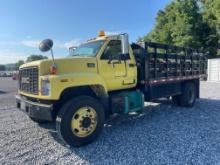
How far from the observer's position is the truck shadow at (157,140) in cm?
423

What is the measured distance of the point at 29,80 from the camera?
5266 mm

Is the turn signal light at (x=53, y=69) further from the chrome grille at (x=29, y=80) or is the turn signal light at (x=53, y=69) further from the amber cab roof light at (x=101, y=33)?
the amber cab roof light at (x=101, y=33)

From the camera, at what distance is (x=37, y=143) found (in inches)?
201

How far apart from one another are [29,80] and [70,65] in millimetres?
1019

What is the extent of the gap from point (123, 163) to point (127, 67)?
→ 9.41ft

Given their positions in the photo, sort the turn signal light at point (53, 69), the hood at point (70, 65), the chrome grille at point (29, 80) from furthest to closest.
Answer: the chrome grille at point (29, 80), the hood at point (70, 65), the turn signal light at point (53, 69)

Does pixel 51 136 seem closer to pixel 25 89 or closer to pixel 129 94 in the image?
pixel 25 89

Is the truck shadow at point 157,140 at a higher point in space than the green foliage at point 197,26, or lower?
lower

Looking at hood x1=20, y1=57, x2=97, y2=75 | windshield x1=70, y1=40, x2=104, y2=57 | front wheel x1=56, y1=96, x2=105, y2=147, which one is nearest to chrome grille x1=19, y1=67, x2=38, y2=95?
hood x1=20, y1=57, x2=97, y2=75

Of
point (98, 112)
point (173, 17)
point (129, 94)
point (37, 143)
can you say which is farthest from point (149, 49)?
point (173, 17)

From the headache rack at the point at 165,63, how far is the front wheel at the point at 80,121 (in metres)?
2.16

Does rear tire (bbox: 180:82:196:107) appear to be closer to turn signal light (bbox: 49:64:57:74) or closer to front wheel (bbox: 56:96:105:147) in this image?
front wheel (bbox: 56:96:105:147)

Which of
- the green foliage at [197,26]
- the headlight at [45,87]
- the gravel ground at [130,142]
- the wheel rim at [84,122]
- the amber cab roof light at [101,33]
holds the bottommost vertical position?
the gravel ground at [130,142]

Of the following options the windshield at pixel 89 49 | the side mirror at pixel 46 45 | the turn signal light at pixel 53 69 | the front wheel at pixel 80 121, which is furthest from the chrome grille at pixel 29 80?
the windshield at pixel 89 49
